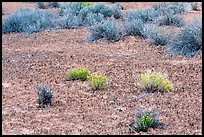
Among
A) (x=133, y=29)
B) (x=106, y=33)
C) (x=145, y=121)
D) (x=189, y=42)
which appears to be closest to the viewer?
(x=145, y=121)

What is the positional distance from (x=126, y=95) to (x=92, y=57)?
3426 mm

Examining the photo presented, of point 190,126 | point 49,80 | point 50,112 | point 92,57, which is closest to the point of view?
point 190,126

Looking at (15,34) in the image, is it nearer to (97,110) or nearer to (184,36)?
(184,36)

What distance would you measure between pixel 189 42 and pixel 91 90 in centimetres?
414

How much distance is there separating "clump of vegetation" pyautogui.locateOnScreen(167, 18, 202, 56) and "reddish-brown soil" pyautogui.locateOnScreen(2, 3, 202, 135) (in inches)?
12.4

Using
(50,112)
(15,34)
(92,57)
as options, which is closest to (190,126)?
(50,112)

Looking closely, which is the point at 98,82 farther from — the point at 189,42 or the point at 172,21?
the point at 172,21

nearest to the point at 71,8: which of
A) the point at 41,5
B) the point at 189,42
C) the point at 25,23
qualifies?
the point at 41,5

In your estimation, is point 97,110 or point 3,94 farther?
point 3,94

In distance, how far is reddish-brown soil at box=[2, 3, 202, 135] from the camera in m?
7.82

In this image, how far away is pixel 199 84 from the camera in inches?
392

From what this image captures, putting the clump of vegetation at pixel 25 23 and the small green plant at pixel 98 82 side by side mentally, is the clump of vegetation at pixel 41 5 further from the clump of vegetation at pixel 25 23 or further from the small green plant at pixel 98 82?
the small green plant at pixel 98 82

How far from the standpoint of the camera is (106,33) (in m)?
14.9

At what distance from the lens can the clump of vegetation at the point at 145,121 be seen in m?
7.47
